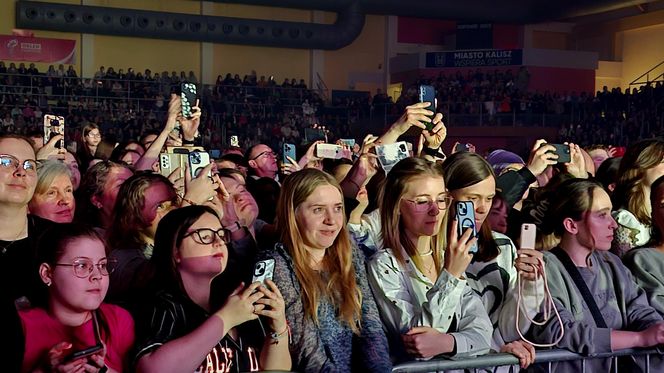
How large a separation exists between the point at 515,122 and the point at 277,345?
21.3 meters

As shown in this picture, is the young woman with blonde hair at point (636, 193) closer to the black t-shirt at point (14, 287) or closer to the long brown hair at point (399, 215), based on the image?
the long brown hair at point (399, 215)

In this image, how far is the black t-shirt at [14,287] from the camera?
2.66m

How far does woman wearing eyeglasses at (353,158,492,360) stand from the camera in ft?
10.8

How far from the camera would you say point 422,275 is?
3514 mm

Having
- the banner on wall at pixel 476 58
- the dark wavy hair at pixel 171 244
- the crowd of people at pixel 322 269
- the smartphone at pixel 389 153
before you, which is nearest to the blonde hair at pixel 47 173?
the crowd of people at pixel 322 269

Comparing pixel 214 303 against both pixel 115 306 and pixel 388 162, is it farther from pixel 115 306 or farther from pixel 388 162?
pixel 388 162

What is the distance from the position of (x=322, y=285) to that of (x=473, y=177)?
0.92 meters

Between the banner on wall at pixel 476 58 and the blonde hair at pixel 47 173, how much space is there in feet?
85.4

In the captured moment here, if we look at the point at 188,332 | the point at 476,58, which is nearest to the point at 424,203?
the point at 188,332

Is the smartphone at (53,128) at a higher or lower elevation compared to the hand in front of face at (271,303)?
higher

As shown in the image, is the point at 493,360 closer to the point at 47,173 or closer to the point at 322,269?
the point at 322,269

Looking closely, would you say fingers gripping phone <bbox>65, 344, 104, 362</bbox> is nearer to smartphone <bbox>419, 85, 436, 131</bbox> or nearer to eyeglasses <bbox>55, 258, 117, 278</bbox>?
eyeglasses <bbox>55, 258, 117, 278</bbox>

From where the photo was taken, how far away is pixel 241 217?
434 centimetres

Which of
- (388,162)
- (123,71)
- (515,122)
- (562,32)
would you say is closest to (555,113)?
(515,122)
